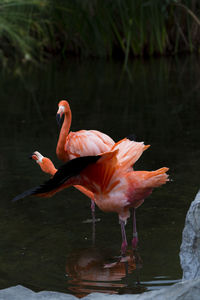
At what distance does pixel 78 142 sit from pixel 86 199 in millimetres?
435

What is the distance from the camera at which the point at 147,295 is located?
2.46 m

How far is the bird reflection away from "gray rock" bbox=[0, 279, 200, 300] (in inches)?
15.3

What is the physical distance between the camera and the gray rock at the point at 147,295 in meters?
2.28

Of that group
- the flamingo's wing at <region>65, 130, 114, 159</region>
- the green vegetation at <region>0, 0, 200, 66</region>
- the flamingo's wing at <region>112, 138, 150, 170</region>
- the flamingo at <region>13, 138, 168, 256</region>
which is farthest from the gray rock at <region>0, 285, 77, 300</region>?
the green vegetation at <region>0, 0, 200, 66</region>

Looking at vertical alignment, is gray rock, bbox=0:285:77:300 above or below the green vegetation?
below

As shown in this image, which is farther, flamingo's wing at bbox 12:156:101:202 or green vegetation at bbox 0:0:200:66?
green vegetation at bbox 0:0:200:66

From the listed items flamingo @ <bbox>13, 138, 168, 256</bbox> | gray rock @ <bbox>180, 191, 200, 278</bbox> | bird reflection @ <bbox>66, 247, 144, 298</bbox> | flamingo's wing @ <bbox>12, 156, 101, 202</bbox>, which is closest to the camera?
gray rock @ <bbox>180, 191, 200, 278</bbox>

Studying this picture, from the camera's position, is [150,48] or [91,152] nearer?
[91,152]

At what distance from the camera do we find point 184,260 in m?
2.92

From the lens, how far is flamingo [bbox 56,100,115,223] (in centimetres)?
444

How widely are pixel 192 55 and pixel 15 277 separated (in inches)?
459

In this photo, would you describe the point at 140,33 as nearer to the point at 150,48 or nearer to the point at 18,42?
the point at 150,48

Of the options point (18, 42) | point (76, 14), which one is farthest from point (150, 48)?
point (18, 42)

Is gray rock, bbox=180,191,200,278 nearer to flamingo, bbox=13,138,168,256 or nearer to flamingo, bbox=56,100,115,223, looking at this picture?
flamingo, bbox=13,138,168,256
